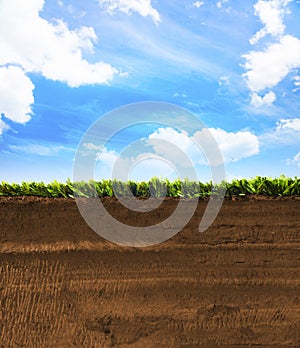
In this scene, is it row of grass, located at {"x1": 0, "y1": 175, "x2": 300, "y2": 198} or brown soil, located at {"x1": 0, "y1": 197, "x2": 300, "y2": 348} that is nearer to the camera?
brown soil, located at {"x1": 0, "y1": 197, "x2": 300, "y2": 348}

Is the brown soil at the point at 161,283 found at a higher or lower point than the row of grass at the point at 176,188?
lower

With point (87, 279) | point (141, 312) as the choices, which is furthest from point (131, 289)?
point (87, 279)

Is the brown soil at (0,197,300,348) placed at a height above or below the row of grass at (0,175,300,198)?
below

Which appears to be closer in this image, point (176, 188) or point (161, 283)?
point (161, 283)

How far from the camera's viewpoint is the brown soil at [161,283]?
172 inches

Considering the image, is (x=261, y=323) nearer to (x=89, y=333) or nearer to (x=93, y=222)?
(x=89, y=333)

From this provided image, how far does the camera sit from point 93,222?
14.6ft

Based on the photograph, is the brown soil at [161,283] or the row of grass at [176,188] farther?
the row of grass at [176,188]

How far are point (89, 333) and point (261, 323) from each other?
7.33 feet

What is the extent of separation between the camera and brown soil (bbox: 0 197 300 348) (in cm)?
438

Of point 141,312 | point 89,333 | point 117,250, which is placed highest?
point 117,250

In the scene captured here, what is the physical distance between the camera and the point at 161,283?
4.40m

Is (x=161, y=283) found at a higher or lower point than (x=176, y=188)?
lower

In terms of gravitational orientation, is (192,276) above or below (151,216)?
below
